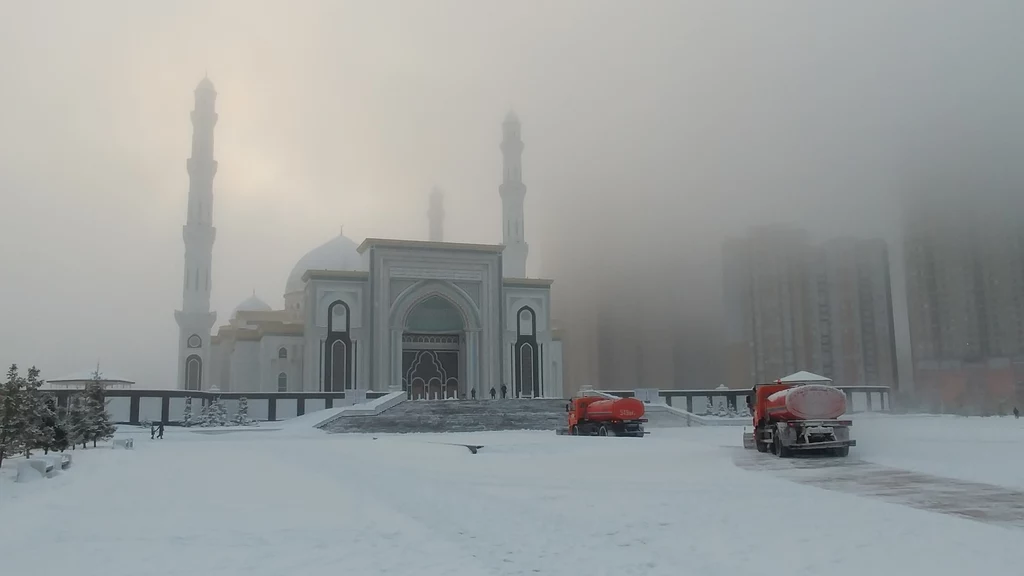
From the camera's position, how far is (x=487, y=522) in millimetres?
8203

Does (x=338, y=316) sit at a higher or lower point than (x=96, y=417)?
higher

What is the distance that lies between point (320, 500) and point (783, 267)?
107 ft

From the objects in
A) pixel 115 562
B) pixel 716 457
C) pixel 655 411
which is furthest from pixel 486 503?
pixel 655 411

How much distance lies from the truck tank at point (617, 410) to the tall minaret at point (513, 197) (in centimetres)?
2457

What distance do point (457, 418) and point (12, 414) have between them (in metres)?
19.2

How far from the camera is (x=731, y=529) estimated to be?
7582 mm

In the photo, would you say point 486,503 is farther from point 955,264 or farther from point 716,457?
point 955,264

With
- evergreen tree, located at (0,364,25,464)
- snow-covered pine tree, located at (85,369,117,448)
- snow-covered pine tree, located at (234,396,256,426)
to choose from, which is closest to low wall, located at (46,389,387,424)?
snow-covered pine tree, located at (234,396,256,426)

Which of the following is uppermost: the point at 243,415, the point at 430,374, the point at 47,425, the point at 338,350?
the point at 338,350

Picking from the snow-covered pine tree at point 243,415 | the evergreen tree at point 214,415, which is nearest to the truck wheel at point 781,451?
the snow-covered pine tree at point 243,415

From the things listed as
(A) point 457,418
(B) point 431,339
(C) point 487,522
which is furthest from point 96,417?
(B) point 431,339

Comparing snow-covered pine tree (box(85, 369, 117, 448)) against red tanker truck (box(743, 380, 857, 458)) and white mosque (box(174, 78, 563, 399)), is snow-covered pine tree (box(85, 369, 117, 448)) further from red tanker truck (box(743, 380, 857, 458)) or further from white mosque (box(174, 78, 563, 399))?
red tanker truck (box(743, 380, 857, 458))

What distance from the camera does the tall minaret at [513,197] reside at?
159 ft

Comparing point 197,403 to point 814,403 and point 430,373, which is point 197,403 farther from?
point 814,403
